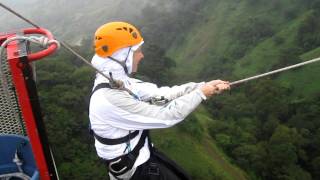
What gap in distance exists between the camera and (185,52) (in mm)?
87688

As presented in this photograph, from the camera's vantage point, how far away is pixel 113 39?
4.96 metres

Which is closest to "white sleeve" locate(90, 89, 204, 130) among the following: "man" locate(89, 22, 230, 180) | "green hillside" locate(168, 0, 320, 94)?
"man" locate(89, 22, 230, 180)

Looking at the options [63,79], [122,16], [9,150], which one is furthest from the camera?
[122,16]

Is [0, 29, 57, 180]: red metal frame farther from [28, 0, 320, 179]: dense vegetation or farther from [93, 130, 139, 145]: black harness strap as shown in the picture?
[28, 0, 320, 179]: dense vegetation

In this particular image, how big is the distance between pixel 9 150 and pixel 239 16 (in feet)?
278

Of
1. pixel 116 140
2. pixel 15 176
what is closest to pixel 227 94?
pixel 116 140

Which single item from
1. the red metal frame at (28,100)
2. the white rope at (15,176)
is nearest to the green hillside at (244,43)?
the white rope at (15,176)

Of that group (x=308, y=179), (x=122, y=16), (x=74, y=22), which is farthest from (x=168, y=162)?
(x=74, y=22)

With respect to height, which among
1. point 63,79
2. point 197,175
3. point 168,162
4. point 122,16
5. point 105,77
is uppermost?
point 122,16

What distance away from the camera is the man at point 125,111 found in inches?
188

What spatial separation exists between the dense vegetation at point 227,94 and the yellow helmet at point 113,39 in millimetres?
29254

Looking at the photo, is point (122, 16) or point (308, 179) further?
point (122, 16)

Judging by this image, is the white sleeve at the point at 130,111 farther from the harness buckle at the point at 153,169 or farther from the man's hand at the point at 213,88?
the harness buckle at the point at 153,169

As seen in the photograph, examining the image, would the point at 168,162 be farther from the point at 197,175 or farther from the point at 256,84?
the point at 256,84
